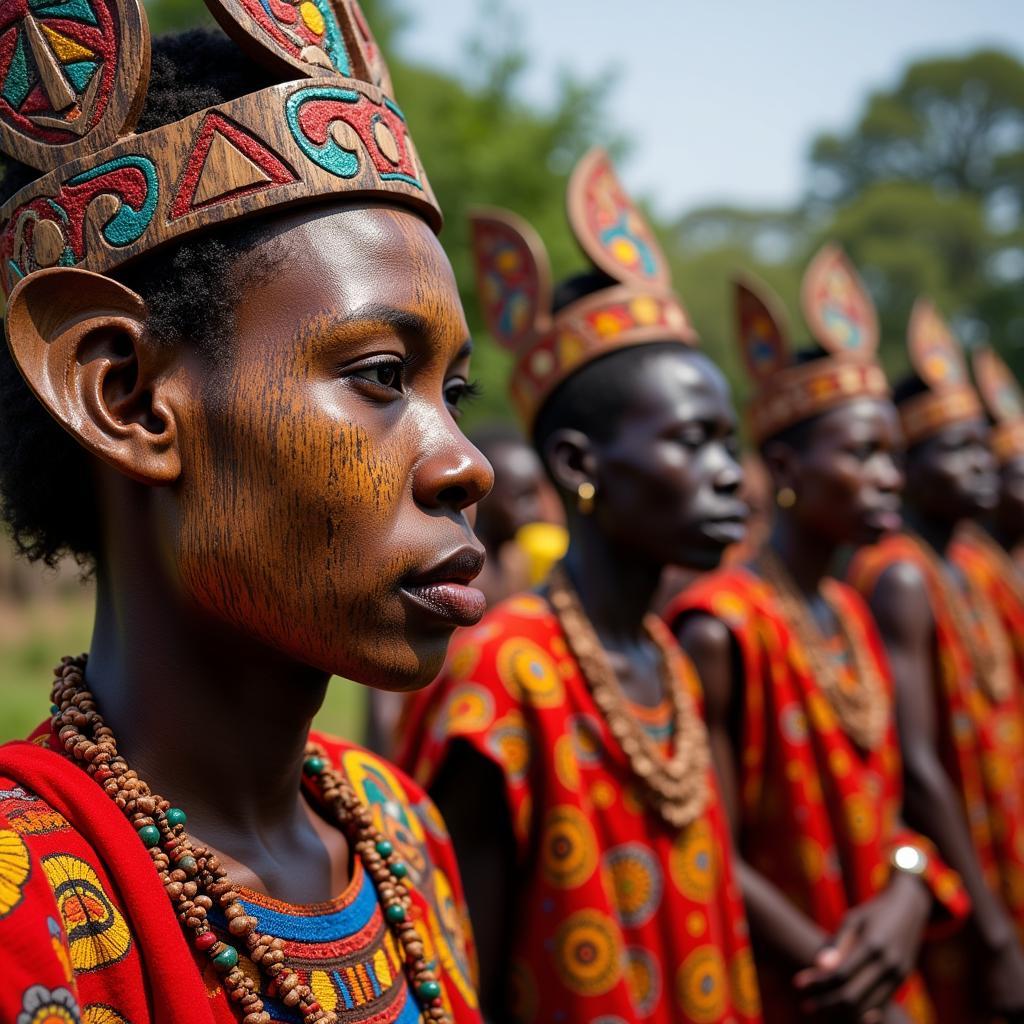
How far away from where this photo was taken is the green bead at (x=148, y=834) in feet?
4.66

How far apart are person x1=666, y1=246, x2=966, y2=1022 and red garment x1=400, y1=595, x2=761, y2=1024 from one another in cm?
55

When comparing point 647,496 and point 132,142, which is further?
point 647,496

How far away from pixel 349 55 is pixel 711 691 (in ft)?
8.15

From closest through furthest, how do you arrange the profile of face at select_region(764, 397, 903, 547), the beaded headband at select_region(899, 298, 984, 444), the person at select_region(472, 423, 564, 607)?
1. the profile of face at select_region(764, 397, 903, 547)
2. the beaded headband at select_region(899, 298, 984, 444)
3. the person at select_region(472, 423, 564, 607)

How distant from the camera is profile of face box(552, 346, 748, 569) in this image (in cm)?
308

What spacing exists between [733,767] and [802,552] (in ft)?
3.49

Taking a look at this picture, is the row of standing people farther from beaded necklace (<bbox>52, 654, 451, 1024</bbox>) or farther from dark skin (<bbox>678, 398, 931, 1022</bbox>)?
beaded necklace (<bbox>52, 654, 451, 1024</bbox>)

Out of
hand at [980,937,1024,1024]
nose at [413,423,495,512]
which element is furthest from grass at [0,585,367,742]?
nose at [413,423,495,512]

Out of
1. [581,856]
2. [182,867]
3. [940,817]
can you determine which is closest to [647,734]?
[581,856]

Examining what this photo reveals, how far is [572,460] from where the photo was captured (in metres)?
3.24

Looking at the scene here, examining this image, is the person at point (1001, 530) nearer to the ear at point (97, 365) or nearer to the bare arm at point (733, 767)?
the bare arm at point (733, 767)

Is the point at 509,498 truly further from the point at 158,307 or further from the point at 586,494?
the point at 158,307

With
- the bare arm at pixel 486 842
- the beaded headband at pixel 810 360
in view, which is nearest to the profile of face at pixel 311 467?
the bare arm at pixel 486 842

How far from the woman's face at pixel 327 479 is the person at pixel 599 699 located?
1237 mm
